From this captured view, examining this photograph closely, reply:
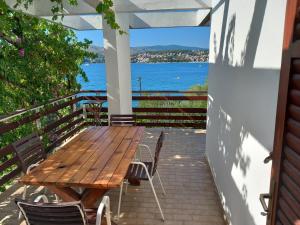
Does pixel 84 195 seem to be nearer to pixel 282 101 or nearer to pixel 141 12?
pixel 282 101

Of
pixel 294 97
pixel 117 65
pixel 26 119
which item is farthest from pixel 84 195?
pixel 117 65

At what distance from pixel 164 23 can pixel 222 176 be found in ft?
12.3

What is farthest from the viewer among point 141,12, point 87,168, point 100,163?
point 141,12

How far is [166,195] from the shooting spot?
127 inches

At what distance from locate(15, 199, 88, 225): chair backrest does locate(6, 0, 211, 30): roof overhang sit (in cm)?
305

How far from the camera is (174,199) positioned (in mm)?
3129

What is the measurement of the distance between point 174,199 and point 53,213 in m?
1.90

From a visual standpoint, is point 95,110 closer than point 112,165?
No

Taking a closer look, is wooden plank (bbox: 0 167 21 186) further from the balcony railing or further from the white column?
the white column

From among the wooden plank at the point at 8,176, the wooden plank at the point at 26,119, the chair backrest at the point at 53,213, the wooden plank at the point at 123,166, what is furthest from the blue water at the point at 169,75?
the chair backrest at the point at 53,213

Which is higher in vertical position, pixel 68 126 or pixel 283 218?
pixel 283 218

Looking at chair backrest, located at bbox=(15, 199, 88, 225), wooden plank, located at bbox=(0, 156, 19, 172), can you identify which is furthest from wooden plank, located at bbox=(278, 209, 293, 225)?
wooden plank, located at bbox=(0, 156, 19, 172)

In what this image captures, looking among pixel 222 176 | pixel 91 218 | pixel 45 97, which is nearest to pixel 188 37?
pixel 45 97

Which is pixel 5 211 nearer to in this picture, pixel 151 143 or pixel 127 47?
pixel 151 143
